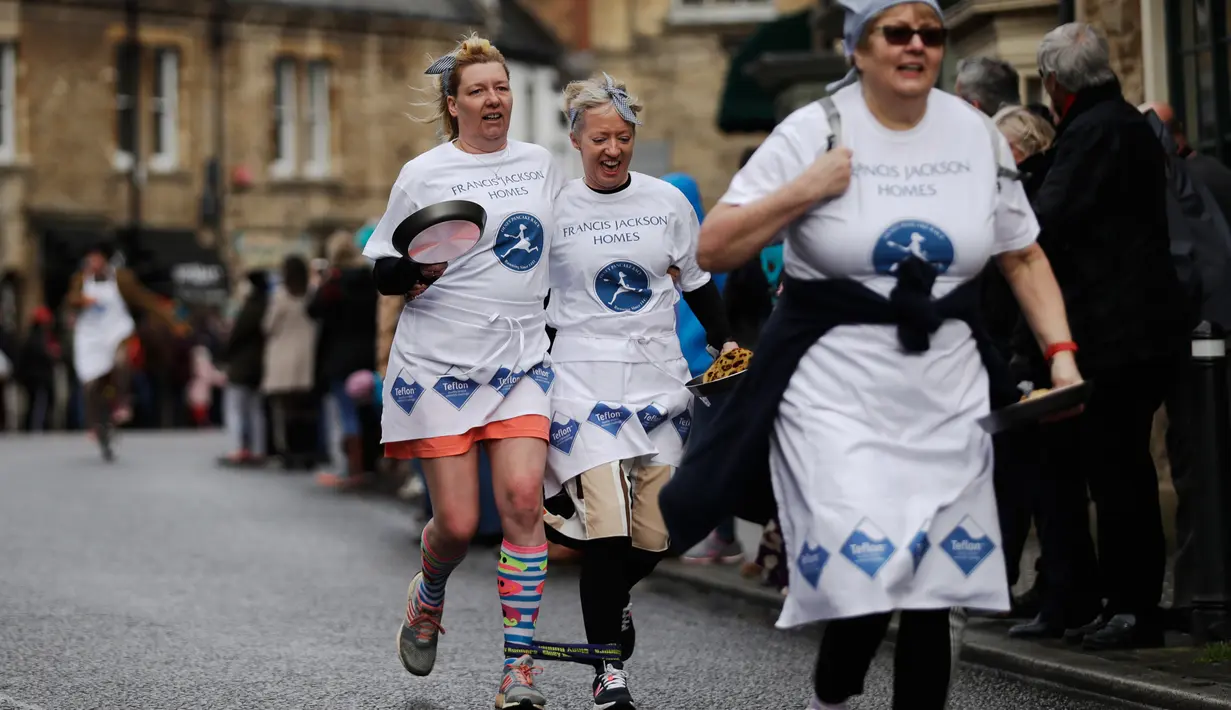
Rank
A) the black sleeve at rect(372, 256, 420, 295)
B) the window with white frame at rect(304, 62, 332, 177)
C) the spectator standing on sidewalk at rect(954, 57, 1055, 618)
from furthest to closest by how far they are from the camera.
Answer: the window with white frame at rect(304, 62, 332, 177)
the spectator standing on sidewalk at rect(954, 57, 1055, 618)
the black sleeve at rect(372, 256, 420, 295)

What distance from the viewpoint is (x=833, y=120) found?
189 inches

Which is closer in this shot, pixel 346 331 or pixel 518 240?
pixel 518 240

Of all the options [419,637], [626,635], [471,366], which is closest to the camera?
[471,366]

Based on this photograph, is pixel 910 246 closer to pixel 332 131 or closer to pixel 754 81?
pixel 754 81

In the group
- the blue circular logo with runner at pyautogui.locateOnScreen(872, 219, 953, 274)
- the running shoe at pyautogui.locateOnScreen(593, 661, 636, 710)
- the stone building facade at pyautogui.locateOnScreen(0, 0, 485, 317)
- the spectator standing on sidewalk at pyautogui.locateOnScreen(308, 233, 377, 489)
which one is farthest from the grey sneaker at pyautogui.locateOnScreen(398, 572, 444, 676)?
the stone building facade at pyautogui.locateOnScreen(0, 0, 485, 317)

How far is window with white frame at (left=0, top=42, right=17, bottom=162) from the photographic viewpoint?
39469 mm

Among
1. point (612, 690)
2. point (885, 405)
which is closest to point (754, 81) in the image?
point (612, 690)

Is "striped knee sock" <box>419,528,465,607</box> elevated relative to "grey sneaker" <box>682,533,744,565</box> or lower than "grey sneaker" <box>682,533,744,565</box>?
elevated

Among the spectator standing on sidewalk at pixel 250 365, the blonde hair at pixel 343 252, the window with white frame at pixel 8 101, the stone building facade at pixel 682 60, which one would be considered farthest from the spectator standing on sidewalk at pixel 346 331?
the window with white frame at pixel 8 101

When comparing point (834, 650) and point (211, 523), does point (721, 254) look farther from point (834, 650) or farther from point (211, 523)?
point (211, 523)

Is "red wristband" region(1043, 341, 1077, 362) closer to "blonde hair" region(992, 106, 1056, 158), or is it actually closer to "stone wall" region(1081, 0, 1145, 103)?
"blonde hair" region(992, 106, 1056, 158)

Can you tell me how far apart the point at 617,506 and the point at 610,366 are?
431mm

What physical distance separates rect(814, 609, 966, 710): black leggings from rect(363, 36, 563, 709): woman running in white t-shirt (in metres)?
1.59

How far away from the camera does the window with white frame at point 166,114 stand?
41.6 meters
